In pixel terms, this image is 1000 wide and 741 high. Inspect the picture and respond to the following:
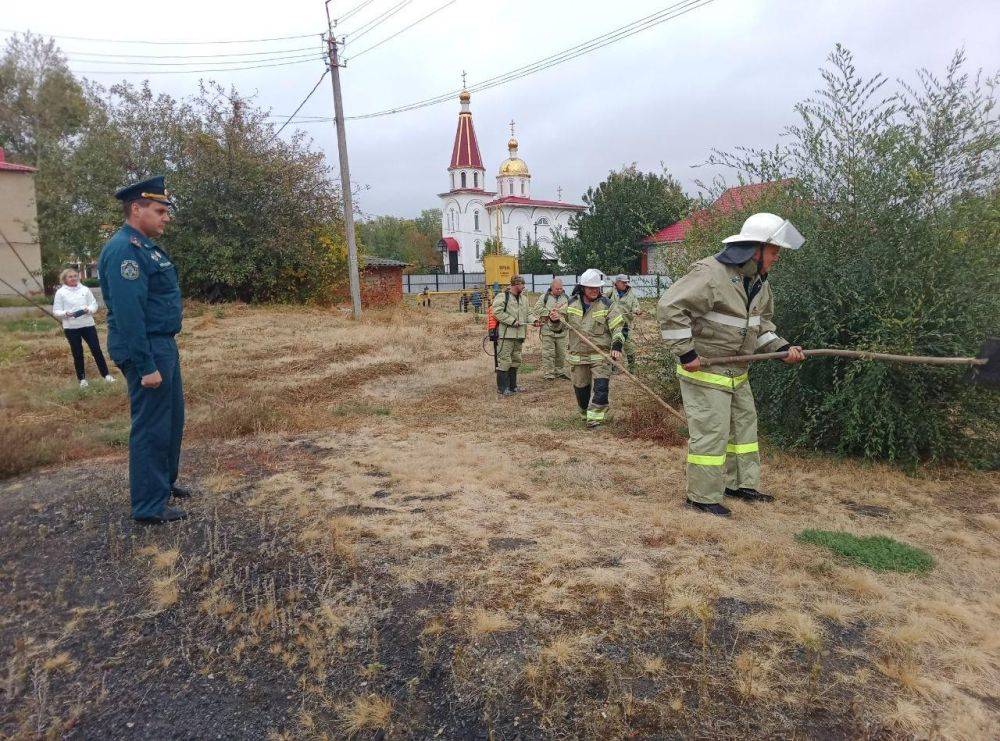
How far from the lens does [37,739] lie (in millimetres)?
2551

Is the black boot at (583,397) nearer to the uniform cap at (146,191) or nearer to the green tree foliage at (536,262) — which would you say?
the uniform cap at (146,191)

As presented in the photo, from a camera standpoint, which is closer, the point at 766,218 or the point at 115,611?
the point at 115,611

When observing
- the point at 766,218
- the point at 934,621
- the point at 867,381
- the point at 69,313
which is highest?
the point at 766,218

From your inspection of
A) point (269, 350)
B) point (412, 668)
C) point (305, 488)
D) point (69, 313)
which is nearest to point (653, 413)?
point (305, 488)

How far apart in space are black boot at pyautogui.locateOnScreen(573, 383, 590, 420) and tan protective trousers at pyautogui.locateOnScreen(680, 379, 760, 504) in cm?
335

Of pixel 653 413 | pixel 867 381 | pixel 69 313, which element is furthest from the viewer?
pixel 69 313

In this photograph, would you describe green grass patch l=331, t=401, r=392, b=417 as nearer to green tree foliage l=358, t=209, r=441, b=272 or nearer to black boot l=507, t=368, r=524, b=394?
black boot l=507, t=368, r=524, b=394

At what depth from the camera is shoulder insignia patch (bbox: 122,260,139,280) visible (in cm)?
402

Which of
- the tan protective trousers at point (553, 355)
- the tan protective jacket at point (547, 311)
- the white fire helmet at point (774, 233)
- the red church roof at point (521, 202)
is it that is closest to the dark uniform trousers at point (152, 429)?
the white fire helmet at point (774, 233)

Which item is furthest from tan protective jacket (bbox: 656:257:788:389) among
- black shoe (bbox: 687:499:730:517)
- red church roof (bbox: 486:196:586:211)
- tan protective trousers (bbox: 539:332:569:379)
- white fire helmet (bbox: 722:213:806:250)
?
red church roof (bbox: 486:196:586:211)

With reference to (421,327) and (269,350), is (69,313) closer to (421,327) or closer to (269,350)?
(269,350)

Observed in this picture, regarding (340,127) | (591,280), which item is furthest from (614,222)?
(591,280)

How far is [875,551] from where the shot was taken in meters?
4.04

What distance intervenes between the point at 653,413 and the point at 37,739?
6.29 meters
